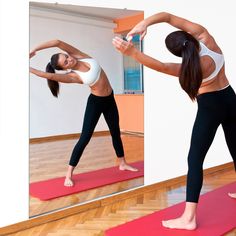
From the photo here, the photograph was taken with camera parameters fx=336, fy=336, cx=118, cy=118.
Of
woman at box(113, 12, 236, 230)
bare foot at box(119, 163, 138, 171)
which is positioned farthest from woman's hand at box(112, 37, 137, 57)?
bare foot at box(119, 163, 138, 171)

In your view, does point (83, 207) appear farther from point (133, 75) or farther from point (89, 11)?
point (89, 11)

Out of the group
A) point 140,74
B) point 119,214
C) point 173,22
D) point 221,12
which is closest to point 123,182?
point 119,214

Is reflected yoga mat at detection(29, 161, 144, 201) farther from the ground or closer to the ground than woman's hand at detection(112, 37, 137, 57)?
closer to the ground

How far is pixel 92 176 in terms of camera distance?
8.50ft

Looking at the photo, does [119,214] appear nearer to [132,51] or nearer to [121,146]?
[121,146]

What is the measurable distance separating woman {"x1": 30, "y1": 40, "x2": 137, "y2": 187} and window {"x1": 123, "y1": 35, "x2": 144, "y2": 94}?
15 cm

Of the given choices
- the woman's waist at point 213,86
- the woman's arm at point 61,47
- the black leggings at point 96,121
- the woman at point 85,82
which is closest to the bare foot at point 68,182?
the woman at point 85,82

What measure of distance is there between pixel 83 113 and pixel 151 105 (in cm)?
73

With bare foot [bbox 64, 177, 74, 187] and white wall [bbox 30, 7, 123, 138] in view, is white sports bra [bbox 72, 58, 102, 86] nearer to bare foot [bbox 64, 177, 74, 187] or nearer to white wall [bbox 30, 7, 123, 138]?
white wall [bbox 30, 7, 123, 138]

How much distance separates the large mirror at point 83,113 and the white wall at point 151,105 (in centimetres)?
8

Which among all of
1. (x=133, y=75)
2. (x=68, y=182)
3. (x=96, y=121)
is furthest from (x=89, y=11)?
(x=68, y=182)

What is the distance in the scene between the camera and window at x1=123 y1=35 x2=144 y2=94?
8.36ft

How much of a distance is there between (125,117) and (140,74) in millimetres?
386

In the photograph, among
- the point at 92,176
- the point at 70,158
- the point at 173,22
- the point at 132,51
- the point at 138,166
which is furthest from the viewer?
the point at 138,166
